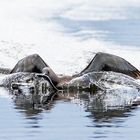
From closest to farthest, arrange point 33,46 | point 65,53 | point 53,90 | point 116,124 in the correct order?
point 116,124
point 53,90
point 65,53
point 33,46

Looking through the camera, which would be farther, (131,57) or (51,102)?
(131,57)

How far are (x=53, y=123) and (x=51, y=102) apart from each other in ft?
21.5

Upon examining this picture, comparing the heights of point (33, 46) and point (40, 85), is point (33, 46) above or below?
above

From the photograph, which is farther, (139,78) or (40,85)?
(139,78)

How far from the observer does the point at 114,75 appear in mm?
29844

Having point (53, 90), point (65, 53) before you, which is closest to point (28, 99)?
point (53, 90)

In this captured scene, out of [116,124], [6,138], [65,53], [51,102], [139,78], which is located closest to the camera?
[6,138]

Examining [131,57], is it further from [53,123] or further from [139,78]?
[53,123]

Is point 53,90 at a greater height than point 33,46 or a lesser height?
lesser

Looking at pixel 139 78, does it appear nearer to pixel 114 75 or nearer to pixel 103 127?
pixel 114 75


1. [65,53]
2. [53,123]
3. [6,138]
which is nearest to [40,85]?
[53,123]

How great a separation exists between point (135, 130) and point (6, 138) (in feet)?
8.84

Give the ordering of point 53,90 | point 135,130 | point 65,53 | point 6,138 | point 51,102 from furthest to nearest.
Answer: point 65,53 < point 53,90 < point 51,102 < point 135,130 < point 6,138

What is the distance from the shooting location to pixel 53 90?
28766 millimetres
